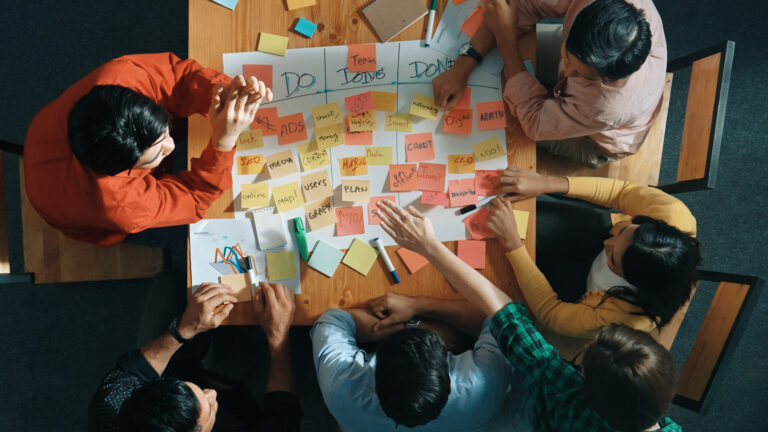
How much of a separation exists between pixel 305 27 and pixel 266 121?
29 centimetres

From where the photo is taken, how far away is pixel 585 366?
1.09 meters

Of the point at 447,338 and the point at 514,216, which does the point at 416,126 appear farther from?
the point at 447,338

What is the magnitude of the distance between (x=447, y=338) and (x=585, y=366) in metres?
0.42

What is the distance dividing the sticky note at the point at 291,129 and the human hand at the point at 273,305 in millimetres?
407

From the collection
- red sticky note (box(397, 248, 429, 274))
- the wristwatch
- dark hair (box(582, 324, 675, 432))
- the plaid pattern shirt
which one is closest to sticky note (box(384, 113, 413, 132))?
the wristwatch

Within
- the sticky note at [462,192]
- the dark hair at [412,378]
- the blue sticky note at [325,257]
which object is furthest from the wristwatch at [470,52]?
the dark hair at [412,378]

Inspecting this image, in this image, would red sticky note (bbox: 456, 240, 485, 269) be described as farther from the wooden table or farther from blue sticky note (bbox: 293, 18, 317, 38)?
blue sticky note (bbox: 293, 18, 317, 38)

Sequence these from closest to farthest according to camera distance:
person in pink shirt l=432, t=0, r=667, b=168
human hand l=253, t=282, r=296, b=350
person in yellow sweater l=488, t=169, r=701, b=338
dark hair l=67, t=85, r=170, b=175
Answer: dark hair l=67, t=85, r=170, b=175, person in pink shirt l=432, t=0, r=667, b=168, person in yellow sweater l=488, t=169, r=701, b=338, human hand l=253, t=282, r=296, b=350

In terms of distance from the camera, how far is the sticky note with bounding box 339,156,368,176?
1291mm

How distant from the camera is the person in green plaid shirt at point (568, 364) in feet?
3.33

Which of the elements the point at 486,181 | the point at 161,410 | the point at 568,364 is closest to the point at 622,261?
the point at 568,364

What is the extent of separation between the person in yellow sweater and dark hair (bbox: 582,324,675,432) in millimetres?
191

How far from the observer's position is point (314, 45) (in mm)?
1312

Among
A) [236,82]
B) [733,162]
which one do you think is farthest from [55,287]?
[733,162]
